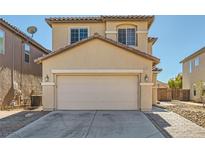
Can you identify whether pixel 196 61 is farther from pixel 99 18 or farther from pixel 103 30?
pixel 99 18

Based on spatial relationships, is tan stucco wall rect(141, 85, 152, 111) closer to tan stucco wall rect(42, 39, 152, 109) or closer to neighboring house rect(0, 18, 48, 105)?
tan stucco wall rect(42, 39, 152, 109)

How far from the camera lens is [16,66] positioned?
821 inches

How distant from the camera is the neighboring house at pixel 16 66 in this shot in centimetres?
1872

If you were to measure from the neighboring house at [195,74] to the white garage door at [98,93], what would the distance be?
1329 centimetres

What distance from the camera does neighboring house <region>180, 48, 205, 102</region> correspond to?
2823 cm

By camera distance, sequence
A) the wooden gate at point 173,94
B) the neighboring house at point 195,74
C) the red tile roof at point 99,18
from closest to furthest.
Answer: the red tile roof at point 99,18 → the neighboring house at point 195,74 → the wooden gate at point 173,94

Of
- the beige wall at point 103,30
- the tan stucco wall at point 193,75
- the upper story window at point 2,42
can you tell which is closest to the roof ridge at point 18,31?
the upper story window at point 2,42

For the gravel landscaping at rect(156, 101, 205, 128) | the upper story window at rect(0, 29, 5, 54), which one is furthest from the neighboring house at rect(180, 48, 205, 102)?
the upper story window at rect(0, 29, 5, 54)

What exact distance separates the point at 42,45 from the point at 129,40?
9.96 m

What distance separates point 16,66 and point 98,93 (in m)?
7.73

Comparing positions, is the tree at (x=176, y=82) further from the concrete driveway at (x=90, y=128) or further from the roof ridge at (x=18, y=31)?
the concrete driveway at (x=90, y=128)

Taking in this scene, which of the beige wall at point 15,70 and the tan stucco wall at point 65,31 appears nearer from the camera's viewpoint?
the beige wall at point 15,70
